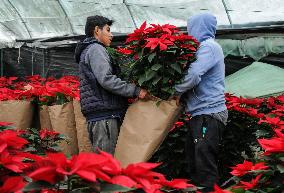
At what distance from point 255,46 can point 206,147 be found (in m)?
4.07

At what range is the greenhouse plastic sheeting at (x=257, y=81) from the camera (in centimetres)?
570

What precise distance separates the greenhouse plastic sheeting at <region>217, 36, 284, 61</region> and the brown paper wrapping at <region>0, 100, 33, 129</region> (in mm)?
3627

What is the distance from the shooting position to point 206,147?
3041 millimetres

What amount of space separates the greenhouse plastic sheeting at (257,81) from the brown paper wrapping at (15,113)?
275 cm

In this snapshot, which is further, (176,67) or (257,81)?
(257,81)

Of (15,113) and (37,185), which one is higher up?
(37,185)

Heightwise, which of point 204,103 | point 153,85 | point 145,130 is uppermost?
point 153,85

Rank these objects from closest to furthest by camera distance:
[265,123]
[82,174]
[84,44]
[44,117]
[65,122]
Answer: [82,174] < [84,44] < [265,123] < [65,122] < [44,117]

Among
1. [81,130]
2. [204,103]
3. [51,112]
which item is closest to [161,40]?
[204,103]

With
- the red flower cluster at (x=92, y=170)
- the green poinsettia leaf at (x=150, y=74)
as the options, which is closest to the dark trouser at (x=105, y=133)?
the green poinsettia leaf at (x=150, y=74)

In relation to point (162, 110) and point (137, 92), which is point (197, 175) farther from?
point (137, 92)

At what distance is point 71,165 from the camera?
1.19 m

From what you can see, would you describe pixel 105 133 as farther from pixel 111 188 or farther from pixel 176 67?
pixel 111 188

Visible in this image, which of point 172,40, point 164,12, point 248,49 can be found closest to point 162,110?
point 172,40
